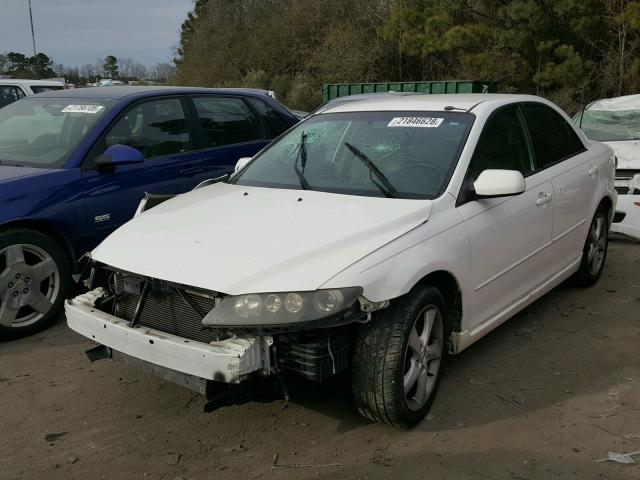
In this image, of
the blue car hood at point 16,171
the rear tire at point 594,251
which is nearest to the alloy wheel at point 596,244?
the rear tire at point 594,251

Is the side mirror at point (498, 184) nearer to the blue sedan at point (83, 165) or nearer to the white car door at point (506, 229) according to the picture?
the white car door at point (506, 229)

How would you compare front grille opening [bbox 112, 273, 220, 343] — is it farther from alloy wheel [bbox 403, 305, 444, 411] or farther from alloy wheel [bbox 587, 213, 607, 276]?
alloy wheel [bbox 587, 213, 607, 276]

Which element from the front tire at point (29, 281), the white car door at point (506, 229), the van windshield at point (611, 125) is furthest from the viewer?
the van windshield at point (611, 125)

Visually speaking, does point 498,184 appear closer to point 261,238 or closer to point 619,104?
point 261,238

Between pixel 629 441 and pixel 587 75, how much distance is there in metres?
18.3

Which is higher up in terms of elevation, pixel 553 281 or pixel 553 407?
pixel 553 281

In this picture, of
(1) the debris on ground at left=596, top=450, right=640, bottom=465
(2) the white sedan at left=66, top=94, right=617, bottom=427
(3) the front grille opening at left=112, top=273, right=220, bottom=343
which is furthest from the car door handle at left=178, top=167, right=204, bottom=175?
(1) the debris on ground at left=596, top=450, right=640, bottom=465

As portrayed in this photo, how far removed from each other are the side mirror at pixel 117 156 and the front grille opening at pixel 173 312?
1.95 metres

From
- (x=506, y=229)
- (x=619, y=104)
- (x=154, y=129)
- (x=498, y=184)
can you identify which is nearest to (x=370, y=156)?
(x=498, y=184)

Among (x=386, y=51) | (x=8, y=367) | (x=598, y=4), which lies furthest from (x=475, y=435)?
(x=386, y=51)

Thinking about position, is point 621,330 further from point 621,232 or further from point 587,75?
point 587,75

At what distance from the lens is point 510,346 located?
14.4ft

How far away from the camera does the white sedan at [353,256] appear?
2.88 m

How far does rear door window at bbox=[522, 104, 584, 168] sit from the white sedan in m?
0.03
